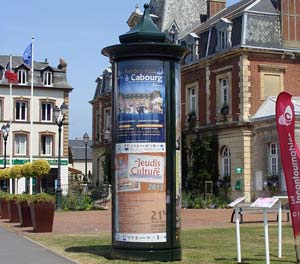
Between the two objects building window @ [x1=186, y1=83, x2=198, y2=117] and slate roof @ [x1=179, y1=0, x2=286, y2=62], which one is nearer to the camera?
slate roof @ [x1=179, y1=0, x2=286, y2=62]

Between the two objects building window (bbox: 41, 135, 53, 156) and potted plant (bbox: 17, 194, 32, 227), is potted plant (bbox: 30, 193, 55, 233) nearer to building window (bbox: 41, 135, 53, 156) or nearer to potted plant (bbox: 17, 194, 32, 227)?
potted plant (bbox: 17, 194, 32, 227)

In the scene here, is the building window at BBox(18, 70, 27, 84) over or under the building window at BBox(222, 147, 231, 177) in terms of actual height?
over

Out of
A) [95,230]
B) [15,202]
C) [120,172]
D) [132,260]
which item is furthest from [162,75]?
[15,202]

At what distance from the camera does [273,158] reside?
36.2m

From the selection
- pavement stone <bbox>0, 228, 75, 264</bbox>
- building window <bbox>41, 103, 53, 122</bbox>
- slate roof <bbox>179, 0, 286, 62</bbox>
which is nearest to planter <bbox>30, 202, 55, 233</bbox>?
pavement stone <bbox>0, 228, 75, 264</bbox>

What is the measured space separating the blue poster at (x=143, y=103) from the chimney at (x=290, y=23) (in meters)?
28.9

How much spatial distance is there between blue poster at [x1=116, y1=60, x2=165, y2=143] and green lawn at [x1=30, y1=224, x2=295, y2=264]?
2319mm

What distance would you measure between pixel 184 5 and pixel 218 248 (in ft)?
127

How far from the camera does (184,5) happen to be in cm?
4997

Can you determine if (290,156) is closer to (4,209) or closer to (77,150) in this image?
(4,209)

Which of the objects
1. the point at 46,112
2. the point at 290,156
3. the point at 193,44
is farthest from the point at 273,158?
the point at 46,112

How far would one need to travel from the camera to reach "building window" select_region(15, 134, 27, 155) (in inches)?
2387

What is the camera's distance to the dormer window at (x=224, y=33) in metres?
38.9

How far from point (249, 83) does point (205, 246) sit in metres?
24.7
